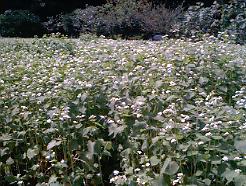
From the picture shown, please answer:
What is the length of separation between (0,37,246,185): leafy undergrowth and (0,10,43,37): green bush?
10.8 m

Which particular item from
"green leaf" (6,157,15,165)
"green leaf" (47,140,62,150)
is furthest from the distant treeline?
"green leaf" (47,140,62,150)

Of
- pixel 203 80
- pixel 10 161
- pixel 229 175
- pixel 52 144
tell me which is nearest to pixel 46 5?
pixel 203 80

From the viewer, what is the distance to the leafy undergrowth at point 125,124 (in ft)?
7.06

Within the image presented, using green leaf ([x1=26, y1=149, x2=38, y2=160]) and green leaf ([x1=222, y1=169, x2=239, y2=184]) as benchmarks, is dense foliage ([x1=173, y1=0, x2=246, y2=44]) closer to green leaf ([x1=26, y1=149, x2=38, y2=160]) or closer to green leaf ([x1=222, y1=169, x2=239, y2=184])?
green leaf ([x1=26, y1=149, x2=38, y2=160])

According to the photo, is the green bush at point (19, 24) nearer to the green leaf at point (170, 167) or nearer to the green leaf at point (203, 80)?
the green leaf at point (203, 80)

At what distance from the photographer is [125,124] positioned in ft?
8.42

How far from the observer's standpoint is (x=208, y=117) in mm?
2375

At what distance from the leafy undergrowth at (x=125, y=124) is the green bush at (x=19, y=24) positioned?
35.4 ft

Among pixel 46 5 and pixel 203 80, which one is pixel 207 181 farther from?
pixel 46 5

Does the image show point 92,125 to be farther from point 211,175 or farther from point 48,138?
point 211,175

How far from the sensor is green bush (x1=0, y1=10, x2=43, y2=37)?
14078 millimetres

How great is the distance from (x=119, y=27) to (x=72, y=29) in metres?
2.06

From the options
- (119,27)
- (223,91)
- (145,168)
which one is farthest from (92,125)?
(119,27)

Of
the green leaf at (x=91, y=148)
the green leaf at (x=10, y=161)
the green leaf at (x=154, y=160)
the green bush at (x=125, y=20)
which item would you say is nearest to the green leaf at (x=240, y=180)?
the green leaf at (x=154, y=160)
